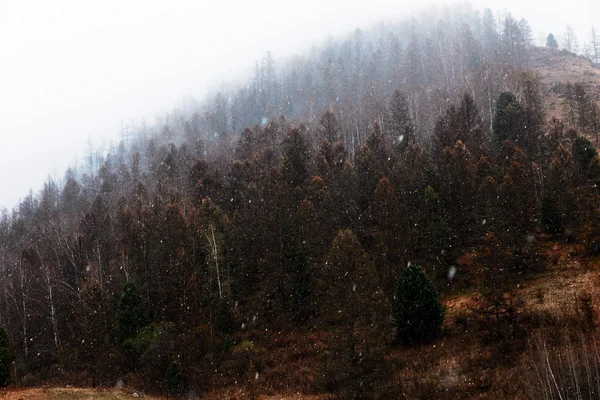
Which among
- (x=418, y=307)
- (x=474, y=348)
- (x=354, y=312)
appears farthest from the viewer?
(x=418, y=307)

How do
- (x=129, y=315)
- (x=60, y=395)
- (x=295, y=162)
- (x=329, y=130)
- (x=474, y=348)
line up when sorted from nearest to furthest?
(x=60, y=395) → (x=474, y=348) → (x=129, y=315) → (x=295, y=162) → (x=329, y=130)

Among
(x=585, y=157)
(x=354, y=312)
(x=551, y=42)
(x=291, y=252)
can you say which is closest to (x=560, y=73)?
(x=551, y=42)

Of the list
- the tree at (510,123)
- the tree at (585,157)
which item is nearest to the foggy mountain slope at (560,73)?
the tree at (510,123)

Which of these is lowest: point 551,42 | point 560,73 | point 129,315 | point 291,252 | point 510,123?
point 129,315

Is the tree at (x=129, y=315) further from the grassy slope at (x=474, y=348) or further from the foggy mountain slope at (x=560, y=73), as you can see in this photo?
the foggy mountain slope at (x=560, y=73)

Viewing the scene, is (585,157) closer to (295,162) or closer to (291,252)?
(291,252)

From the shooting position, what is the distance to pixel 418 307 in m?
27.0

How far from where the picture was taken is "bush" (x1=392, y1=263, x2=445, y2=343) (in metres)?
26.8

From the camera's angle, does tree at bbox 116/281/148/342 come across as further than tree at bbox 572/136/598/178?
No

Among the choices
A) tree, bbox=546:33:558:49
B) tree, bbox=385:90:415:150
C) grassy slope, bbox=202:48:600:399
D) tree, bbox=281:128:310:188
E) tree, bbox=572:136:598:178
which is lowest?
grassy slope, bbox=202:48:600:399

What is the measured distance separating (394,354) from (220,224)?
82.4 feet

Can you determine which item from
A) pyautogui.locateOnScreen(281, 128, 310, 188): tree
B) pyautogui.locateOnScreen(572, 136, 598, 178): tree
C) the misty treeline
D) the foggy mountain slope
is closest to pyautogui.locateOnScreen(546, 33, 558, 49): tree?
the foggy mountain slope

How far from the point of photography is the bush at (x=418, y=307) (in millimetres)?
26750

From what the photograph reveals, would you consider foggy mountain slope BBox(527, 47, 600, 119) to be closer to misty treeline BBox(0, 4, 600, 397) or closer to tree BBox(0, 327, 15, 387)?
misty treeline BBox(0, 4, 600, 397)
